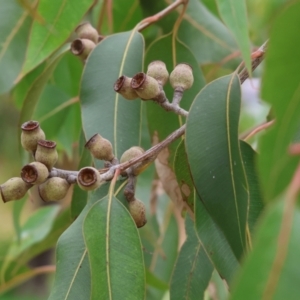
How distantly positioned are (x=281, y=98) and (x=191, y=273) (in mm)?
451

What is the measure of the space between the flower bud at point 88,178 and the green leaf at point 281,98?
9.0 inches

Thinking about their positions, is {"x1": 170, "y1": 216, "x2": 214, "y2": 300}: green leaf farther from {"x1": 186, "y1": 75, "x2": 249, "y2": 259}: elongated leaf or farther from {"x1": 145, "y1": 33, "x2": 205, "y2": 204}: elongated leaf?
{"x1": 186, "y1": 75, "x2": 249, "y2": 259}: elongated leaf

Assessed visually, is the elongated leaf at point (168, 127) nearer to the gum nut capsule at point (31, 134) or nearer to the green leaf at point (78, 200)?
the green leaf at point (78, 200)

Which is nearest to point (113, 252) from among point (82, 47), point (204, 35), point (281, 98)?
point (281, 98)

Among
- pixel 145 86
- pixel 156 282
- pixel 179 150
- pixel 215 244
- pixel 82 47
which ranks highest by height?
pixel 82 47

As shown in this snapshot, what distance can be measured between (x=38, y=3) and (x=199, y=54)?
45 centimetres

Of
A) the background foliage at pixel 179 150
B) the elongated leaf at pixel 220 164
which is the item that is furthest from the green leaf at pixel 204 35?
the elongated leaf at pixel 220 164

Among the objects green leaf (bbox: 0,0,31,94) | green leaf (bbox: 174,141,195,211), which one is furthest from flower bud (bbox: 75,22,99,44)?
green leaf (bbox: 174,141,195,211)

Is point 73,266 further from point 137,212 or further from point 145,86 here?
point 145,86

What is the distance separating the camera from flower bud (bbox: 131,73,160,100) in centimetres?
75

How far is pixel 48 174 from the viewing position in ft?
2.45

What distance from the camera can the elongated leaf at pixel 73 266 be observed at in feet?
2.64

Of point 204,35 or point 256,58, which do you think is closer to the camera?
point 256,58

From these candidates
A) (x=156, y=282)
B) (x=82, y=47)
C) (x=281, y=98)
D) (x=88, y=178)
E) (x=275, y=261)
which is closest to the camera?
(x=275, y=261)
